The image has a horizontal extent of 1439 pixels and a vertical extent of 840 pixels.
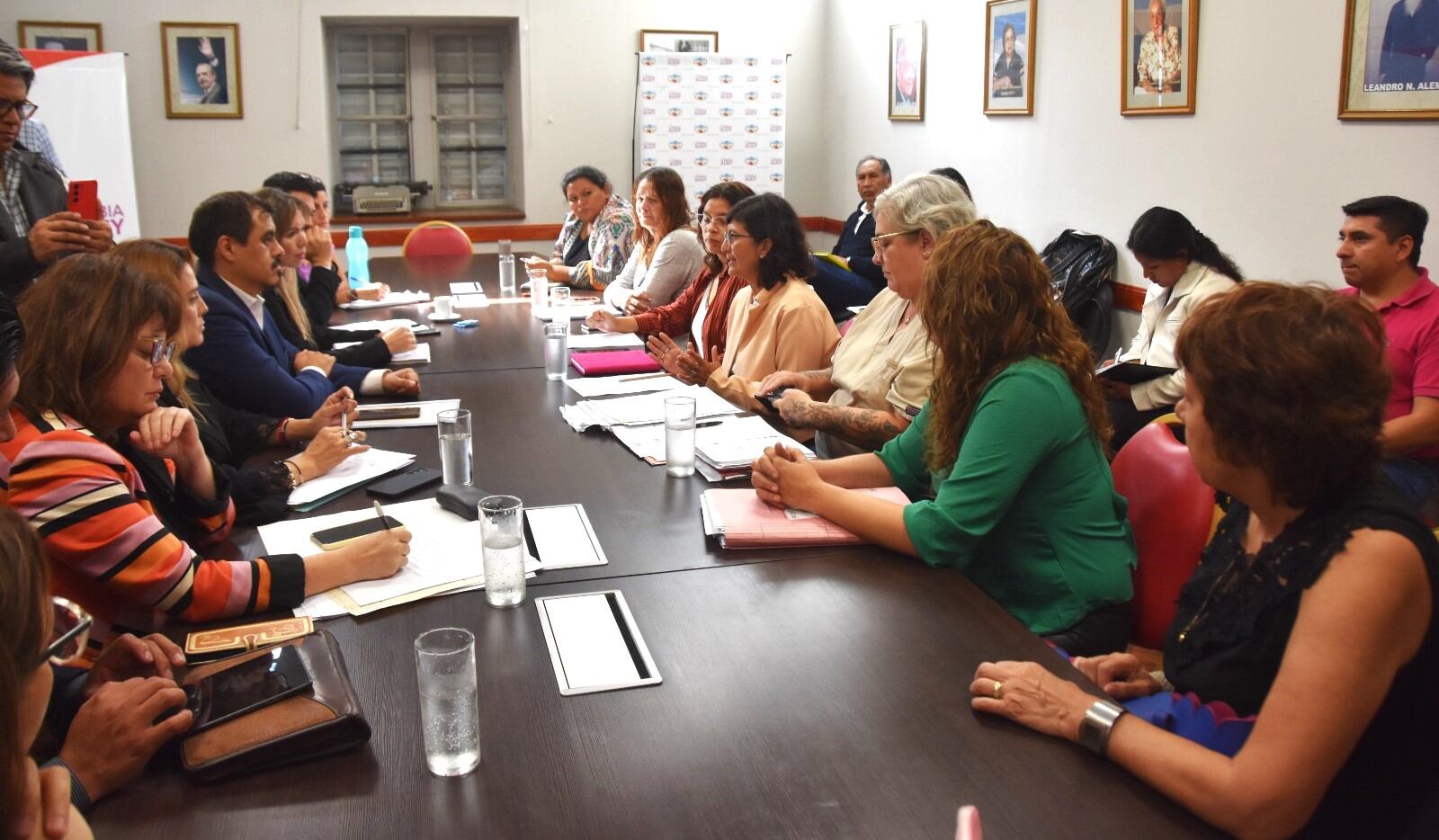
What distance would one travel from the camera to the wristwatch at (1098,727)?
3.94ft

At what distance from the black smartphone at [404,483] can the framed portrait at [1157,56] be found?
3737 mm

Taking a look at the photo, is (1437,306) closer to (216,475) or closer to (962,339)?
(962,339)

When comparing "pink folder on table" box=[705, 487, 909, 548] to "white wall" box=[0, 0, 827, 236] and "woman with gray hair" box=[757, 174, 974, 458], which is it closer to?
"woman with gray hair" box=[757, 174, 974, 458]

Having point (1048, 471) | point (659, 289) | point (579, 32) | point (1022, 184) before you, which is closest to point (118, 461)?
point (1048, 471)

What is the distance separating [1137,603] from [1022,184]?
4294mm

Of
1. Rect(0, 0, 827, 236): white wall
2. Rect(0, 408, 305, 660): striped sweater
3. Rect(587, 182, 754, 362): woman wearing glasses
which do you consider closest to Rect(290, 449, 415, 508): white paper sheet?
Rect(0, 408, 305, 660): striped sweater

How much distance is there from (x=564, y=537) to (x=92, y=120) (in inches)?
230

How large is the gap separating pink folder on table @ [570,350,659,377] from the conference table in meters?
1.42

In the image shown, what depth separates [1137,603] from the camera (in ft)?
6.20

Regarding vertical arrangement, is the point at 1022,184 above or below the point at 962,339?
above

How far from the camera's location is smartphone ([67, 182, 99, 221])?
10.2ft

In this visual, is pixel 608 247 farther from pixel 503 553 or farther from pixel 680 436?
pixel 503 553

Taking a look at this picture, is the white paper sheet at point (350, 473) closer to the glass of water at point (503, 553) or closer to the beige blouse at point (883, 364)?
the glass of water at point (503, 553)

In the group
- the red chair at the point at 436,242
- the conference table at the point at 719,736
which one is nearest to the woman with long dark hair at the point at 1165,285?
the conference table at the point at 719,736
